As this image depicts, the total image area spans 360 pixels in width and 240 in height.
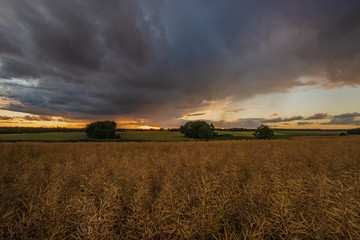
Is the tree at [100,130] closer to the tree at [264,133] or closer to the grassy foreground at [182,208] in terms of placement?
the grassy foreground at [182,208]

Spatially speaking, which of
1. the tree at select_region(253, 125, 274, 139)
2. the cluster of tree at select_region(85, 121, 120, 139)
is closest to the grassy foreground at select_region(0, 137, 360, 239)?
the tree at select_region(253, 125, 274, 139)

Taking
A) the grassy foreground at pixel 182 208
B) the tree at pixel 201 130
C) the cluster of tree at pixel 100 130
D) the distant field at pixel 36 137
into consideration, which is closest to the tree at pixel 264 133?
the tree at pixel 201 130

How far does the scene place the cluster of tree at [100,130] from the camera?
4419 cm

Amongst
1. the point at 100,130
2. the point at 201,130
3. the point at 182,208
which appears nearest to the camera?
the point at 182,208

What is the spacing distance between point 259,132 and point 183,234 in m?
48.5

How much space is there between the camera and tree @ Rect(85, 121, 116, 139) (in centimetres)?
4419

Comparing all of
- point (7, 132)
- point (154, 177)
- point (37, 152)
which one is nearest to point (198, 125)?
point (37, 152)

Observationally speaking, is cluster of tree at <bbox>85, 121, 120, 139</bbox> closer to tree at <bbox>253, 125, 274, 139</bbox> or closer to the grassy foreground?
the grassy foreground

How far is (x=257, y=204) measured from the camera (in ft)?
7.72

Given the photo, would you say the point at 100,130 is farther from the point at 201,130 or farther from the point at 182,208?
the point at 182,208

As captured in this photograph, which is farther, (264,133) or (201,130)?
(201,130)

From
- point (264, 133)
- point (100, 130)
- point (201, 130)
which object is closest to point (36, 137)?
point (100, 130)

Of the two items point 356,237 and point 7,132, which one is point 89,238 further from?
point 7,132

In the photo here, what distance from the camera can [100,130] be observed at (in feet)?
147
